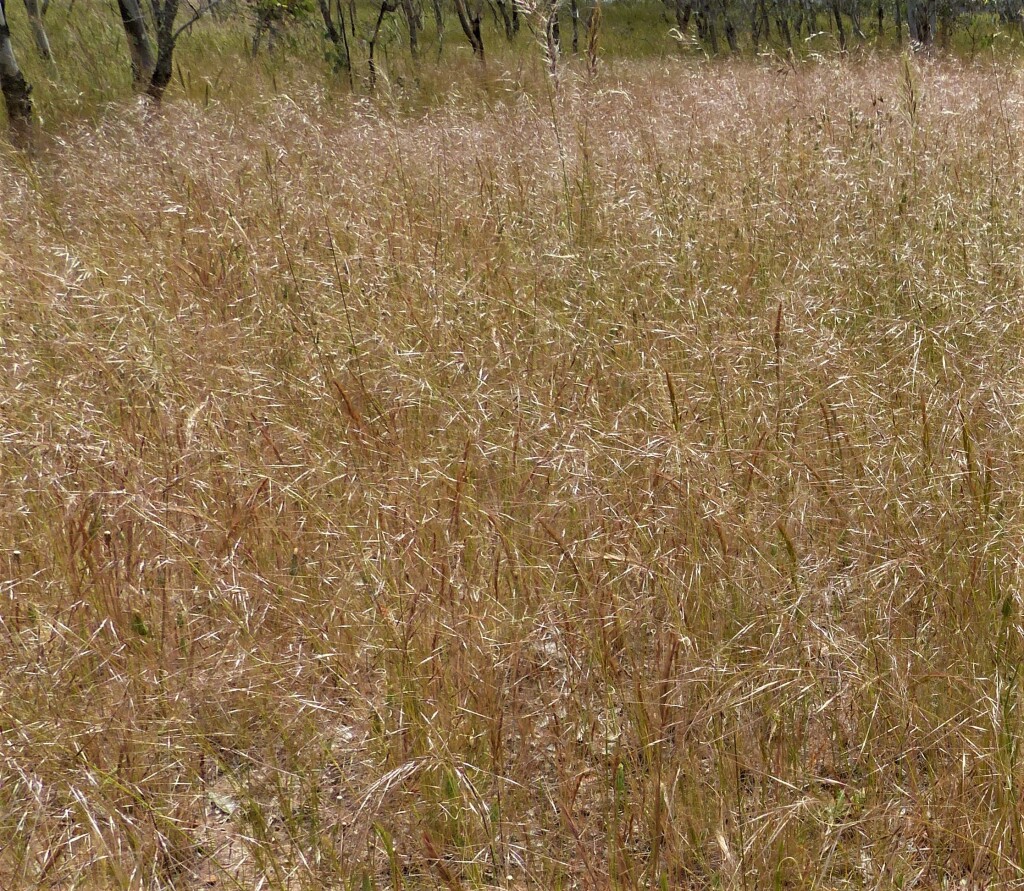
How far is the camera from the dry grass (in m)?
1.47

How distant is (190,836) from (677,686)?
867mm

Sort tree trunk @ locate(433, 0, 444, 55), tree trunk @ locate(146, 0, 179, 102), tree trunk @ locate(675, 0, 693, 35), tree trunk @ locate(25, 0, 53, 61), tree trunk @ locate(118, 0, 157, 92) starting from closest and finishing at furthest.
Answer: tree trunk @ locate(146, 0, 179, 102) → tree trunk @ locate(118, 0, 157, 92) → tree trunk @ locate(25, 0, 53, 61) → tree trunk @ locate(433, 0, 444, 55) → tree trunk @ locate(675, 0, 693, 35)

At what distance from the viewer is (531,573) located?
1.89m

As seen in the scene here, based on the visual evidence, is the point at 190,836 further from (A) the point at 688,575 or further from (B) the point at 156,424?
(B) the point at 156,424

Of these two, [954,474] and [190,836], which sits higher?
[954,474]

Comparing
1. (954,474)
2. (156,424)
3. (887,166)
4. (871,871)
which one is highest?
(887,166)

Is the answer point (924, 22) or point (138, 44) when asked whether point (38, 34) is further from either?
point (924, 22)

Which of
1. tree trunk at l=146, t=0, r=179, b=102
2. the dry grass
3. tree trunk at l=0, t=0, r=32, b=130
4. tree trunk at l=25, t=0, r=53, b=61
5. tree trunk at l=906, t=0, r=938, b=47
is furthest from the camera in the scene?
tree trunk at l=906, t=0, r=938, b=47

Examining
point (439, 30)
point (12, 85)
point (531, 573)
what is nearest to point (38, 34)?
point (12, 85)

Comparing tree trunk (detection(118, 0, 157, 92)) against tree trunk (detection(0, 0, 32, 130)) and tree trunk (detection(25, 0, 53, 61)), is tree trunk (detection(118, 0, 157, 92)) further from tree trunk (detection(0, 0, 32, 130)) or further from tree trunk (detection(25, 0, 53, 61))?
tree trunk (detection(25, 0, 53, 61))

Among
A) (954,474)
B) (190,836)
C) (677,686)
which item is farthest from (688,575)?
(190,836)

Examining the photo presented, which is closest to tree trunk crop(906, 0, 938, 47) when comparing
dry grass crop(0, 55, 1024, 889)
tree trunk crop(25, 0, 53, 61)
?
tree trunk crop(25, 0, 53, 61)

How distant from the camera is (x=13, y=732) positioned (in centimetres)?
154

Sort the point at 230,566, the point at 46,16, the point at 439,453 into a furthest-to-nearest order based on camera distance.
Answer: the point at 46,16 → the point at 439,453 → the point at 230,566
